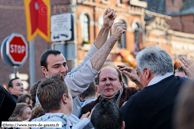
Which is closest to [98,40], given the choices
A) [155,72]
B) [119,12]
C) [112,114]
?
[155,72]

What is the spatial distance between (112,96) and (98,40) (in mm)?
1202

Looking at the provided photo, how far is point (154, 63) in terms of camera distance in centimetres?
280

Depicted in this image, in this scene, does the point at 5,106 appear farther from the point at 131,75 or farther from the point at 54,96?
the point at 131,75

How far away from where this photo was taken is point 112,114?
7.83ft

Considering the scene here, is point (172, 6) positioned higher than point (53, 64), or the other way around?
point (172, 6)

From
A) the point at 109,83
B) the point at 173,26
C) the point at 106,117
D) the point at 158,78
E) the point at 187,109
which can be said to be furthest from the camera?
the point at 173,26

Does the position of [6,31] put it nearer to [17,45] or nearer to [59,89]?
[17,45]

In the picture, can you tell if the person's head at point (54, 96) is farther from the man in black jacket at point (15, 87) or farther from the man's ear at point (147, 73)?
the man in black jacket at point (15, 87)

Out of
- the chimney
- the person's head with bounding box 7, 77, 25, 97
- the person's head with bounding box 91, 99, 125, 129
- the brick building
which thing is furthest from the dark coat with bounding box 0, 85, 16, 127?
the chimney

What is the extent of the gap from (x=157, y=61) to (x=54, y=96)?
3.25 feet

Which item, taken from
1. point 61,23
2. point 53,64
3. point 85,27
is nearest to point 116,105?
point 53,64

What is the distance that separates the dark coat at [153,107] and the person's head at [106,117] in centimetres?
19

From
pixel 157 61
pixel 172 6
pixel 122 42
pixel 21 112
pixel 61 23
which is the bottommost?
pixel 21 112

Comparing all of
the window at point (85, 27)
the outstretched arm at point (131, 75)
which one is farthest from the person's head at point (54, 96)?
the window at point (85, 27)
